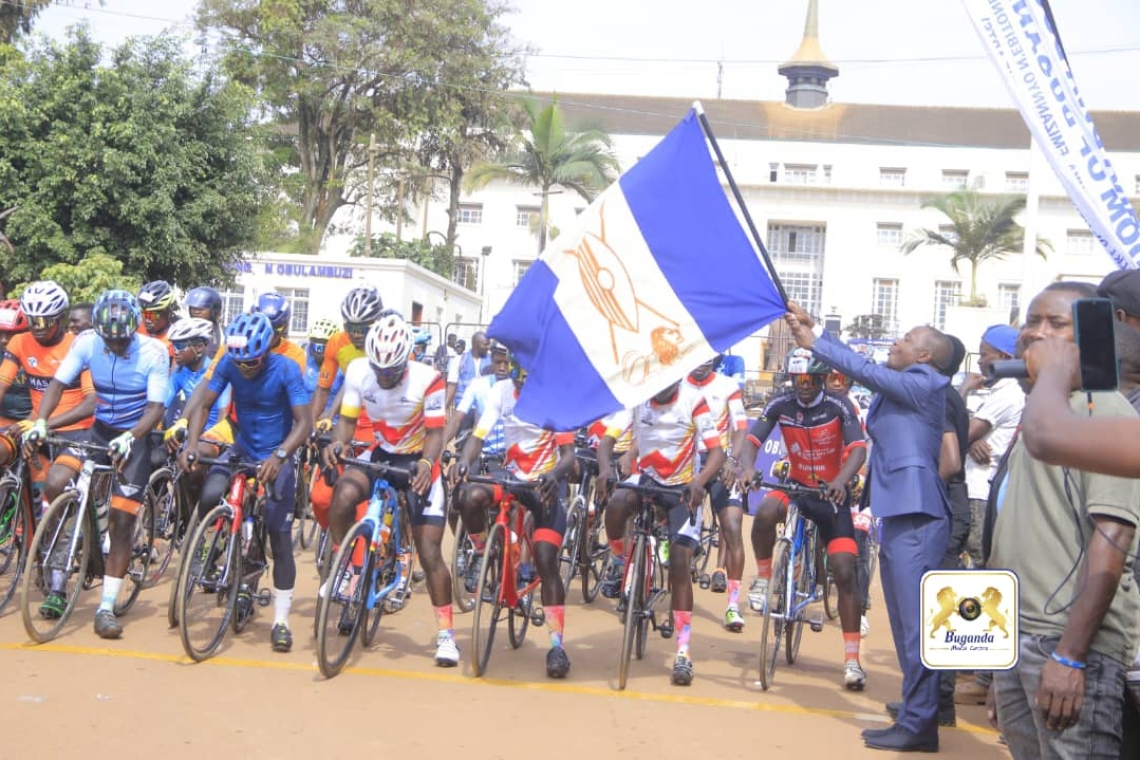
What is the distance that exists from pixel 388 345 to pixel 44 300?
9.13ft

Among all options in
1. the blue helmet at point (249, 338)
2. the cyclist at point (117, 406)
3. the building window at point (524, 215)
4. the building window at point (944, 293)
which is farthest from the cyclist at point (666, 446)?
the building window at point (524, 215)

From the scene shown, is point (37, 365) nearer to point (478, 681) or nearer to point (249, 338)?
point (249, 338)

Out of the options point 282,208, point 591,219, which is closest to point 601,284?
point 591,219

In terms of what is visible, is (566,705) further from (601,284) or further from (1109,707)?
(1109,707)

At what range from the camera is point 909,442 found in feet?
22.9

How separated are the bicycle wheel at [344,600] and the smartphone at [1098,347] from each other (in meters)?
5.27

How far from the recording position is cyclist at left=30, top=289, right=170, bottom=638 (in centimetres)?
840

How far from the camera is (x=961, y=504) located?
7.78 metres

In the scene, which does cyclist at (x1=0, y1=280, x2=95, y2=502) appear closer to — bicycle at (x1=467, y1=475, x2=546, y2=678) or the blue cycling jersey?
the blue cycling jersey

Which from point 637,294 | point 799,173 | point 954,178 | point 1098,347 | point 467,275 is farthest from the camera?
point 799,173

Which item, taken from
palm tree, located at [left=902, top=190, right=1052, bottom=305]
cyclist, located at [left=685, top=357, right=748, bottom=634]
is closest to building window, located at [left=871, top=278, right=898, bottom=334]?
palm tree, located at [left=902, top=190, right=1052, bottom=305]

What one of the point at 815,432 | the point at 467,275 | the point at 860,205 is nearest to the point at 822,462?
the point at 815,432

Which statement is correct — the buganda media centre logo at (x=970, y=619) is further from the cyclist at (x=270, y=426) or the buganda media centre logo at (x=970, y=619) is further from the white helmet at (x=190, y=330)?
the white helmet at (x=190, y=330)

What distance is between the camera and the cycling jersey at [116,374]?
28.9ft
